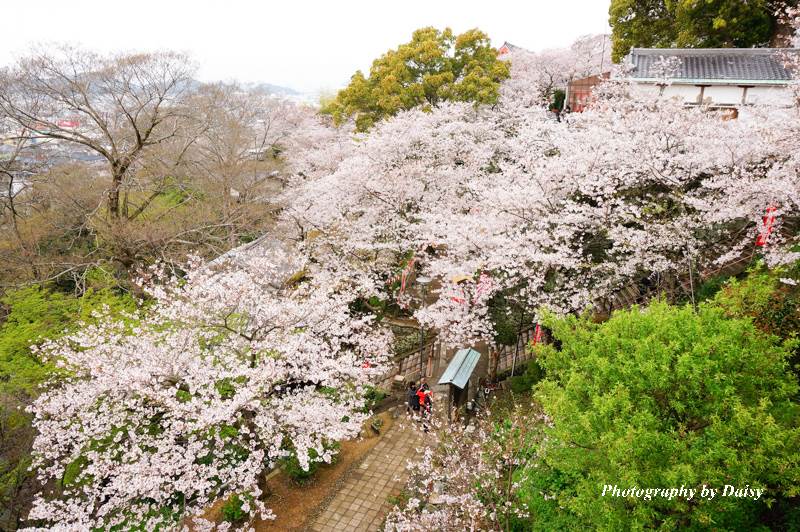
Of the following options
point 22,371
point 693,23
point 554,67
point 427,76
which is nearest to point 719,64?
point 693,23

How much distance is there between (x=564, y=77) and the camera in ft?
114

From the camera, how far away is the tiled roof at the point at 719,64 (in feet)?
61.0

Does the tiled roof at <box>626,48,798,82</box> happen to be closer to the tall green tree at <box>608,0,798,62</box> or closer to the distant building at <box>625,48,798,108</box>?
the distant building at <box>625,48,798,108</box>

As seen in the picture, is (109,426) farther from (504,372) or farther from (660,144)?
(660,144)

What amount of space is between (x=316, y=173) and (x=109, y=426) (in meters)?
20.1

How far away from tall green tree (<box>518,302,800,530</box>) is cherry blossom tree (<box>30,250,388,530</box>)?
644 centimetres

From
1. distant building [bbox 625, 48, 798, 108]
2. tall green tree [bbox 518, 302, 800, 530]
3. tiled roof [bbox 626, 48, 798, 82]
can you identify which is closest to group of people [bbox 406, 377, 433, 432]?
tall green tree [bbox 518, 302, 800, 530]

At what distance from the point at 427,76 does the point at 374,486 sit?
2004cm

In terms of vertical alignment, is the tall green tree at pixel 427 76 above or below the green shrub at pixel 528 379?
above

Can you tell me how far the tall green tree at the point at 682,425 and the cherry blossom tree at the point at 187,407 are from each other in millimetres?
6435

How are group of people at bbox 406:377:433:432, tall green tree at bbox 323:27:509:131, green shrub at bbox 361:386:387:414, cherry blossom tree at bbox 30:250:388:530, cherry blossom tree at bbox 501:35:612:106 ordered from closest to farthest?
cherry blossom tree at bbox 30:250:388:530, group of people at bbox 406:377:433:432, green shrub at bbox 361:386:387:414, tall green tree at bbox 323:27:509:131, cherry blossom tree at bbox 501:35:612:106

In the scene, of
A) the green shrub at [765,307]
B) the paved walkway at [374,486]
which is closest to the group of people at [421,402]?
the paved walkway at [374,486]

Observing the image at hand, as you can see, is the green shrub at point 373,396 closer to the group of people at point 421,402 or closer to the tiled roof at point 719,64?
the group of people at point 421,402

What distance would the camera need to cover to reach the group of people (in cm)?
1363
